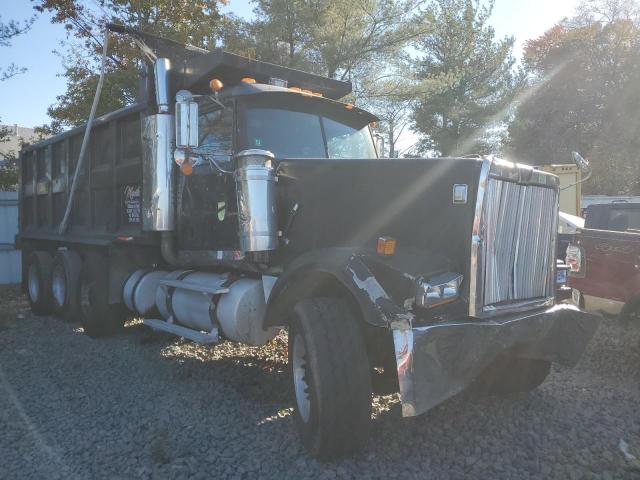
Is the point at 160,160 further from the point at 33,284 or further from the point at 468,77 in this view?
the point at 468,77

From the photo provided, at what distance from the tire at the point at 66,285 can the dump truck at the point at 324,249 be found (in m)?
0.67

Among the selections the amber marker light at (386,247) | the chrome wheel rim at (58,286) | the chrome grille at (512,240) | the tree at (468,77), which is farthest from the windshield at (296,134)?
the tree at (468,77)

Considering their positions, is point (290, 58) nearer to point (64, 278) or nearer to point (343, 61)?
point (343, 61)

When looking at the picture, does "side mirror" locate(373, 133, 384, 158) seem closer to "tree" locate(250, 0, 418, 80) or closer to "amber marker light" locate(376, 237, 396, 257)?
"amber marker light" locate(376, 237, 396, 257)

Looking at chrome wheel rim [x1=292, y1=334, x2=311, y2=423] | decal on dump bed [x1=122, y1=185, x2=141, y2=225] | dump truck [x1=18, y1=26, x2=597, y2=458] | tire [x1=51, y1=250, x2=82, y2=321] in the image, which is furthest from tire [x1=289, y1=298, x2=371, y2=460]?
tire [x1=51, y1=250, x2=82, y2=321]

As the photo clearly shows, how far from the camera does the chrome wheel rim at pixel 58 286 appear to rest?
25.5 feet

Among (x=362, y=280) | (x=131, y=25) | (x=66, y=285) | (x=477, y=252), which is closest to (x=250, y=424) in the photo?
(x=362, y=280)

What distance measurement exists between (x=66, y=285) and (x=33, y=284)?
1.70 metres

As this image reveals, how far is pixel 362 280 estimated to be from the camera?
3326 millimetres

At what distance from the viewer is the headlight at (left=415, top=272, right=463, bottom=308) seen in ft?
10.3

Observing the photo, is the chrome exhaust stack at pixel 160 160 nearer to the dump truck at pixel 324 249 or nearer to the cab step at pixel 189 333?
the dump truck at pixel 324 249

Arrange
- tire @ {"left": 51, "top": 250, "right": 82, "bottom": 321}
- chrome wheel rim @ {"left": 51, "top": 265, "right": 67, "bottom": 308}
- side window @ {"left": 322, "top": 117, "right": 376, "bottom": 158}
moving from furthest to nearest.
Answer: chrome wheel rim @ {"left": 51, "top": 265, "right": 67, "bottom": 308}
tire @ {"left": 51, "top": 250, "right": 82, "bottom": 321}
side window @ {"left": 322, "top": 117, "right": 376, "bottom": 158}

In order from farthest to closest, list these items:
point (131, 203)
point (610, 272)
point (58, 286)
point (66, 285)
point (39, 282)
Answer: point (39, 282), point (58, 286), point (66, 285), point (131, 203), point (610, 272)

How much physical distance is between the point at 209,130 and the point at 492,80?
24808mm
